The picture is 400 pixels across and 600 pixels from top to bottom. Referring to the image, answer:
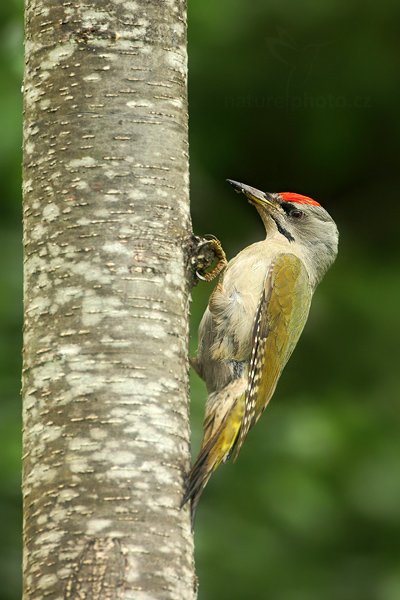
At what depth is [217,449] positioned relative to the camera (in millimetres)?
4551

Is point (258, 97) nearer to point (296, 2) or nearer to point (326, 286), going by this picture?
point (296, 2)

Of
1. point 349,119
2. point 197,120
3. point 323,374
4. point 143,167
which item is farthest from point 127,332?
point 349,119

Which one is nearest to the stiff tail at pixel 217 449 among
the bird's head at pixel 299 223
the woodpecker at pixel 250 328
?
the woodpecker at pixel 250 328

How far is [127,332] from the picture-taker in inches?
134

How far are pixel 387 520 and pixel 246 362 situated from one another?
1.55 metres

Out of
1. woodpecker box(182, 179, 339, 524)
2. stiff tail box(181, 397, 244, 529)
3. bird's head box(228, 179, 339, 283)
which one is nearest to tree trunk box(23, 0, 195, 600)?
stiff tail box(181, 397, 244, 529)

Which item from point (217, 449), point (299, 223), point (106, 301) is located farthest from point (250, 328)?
point (106, 301)

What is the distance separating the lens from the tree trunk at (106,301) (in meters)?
3.20

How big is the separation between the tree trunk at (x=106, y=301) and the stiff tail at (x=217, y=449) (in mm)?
260

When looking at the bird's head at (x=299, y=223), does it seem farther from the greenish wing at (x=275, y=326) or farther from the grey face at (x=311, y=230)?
the greenish wing at (x=275, y=326)

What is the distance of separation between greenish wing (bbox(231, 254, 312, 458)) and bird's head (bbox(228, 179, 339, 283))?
38 cm

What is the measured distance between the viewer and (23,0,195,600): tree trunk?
10.5ft

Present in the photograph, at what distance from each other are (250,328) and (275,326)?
0.14m

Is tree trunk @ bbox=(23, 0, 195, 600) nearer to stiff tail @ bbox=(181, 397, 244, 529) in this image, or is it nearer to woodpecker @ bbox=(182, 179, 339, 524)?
stiff tail @ bbox=(181, 397, 244, 529)
